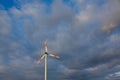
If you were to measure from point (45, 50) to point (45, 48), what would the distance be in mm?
2220

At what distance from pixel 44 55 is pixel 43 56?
1216 millimetres

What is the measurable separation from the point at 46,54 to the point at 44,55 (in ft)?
6.68

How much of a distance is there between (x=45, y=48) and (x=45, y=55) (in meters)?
5.56

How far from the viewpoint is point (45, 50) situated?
163 m

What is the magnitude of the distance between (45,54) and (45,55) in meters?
0.90

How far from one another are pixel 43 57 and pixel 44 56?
43.9 inches

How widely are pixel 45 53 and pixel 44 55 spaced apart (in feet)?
6.02

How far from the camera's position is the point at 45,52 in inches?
6422

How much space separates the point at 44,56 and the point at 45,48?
22.5ft

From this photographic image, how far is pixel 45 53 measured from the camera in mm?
163000

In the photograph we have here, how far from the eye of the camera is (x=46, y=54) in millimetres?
162500

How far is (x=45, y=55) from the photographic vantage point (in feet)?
532

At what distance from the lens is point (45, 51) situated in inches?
6417

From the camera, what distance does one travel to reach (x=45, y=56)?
161 m
